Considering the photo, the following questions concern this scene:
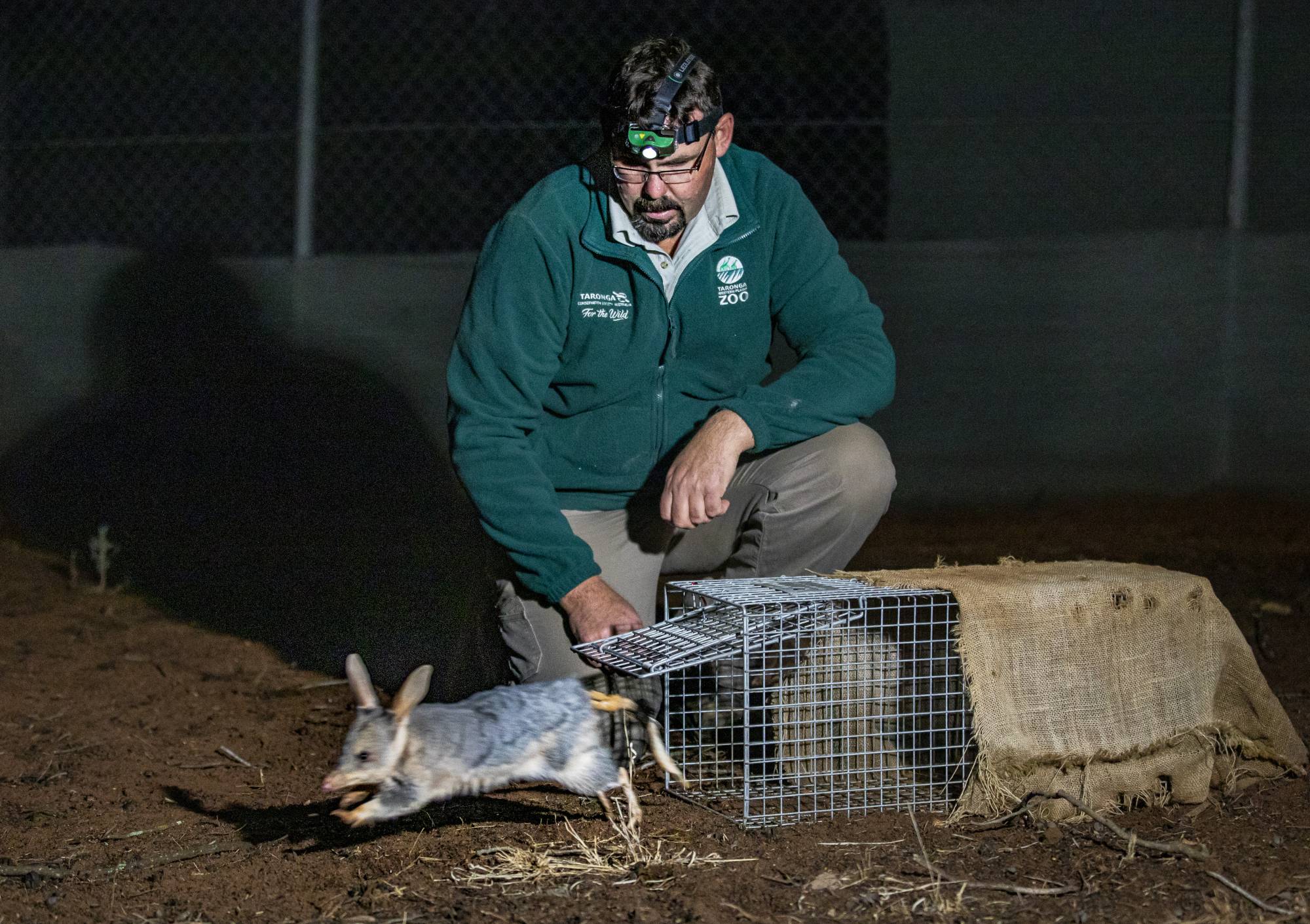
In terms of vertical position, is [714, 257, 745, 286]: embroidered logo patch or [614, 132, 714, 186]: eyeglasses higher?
[614, 132, 714, 186]: eyeglasses

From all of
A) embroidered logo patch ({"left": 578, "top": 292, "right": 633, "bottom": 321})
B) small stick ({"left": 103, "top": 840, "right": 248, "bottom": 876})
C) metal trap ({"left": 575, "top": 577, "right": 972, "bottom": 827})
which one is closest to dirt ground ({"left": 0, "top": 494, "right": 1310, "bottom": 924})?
small stick ({"left": 103, "top": 840, "right": 248, "bottom": 876})

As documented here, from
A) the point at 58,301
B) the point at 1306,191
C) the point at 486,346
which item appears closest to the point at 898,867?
the point at 486,346

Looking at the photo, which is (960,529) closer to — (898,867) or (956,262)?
(956,262)

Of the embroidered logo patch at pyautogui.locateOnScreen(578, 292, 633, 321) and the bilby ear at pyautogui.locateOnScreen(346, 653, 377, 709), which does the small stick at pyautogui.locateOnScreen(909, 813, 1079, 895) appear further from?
the embroidered logo patch at pyautogui.locateOnScreen(578, 292, 633, 321)

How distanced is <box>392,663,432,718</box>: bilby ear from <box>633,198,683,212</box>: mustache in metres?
1.28

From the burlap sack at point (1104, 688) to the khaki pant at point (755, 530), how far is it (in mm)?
271

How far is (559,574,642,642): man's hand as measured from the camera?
281cm

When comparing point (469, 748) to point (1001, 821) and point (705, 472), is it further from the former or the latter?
point (1001, 821)

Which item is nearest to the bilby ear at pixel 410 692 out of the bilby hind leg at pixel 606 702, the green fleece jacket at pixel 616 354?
the bilby hind leg at pixel 606 702

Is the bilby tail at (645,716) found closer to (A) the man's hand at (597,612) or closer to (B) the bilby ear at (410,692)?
(A) the man's hand at (597,612)

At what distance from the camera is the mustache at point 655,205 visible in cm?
301

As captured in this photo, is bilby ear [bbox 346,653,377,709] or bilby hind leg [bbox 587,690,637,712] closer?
bilby ear [bbox 346,653,377,709]

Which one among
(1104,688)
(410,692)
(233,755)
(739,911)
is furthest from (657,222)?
(233,755)

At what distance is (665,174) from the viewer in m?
2.96
